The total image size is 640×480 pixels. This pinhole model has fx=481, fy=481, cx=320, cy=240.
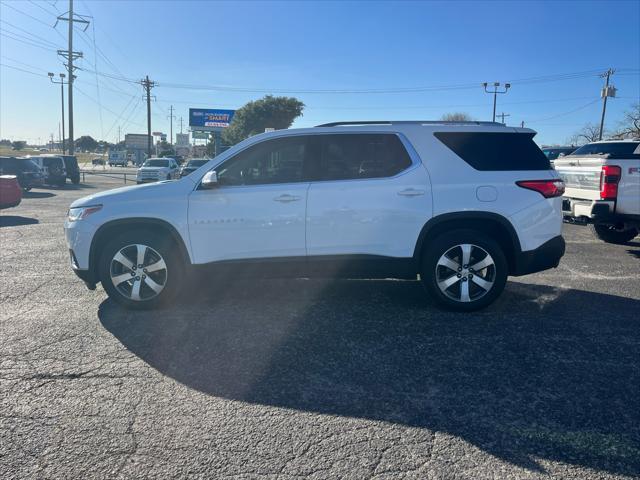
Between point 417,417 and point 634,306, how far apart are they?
3636 millimetres

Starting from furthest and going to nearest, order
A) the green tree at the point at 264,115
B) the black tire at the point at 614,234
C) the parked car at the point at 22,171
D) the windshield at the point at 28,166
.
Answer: the green tree at the point at 264,115 < the windshield at the point at 28,166 < the parked car at the point at 22,171 < the black tire at the point at 614,234

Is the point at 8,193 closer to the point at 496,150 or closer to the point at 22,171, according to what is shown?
the point at 22,171

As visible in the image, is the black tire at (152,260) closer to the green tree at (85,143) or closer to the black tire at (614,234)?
the black tire at (614,234)

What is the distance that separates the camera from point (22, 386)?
3430 millimetres

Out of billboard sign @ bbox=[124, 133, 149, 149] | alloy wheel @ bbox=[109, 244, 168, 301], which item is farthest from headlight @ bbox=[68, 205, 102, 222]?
billboard sign @ bbox=[124, 133, 149, 149]

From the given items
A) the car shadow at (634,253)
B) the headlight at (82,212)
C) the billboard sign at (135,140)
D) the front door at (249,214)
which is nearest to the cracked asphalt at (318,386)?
the front door at (249,214)

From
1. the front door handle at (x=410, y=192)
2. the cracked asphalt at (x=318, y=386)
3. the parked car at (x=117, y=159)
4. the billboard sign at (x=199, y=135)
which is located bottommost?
the cracked asphalt at (x=318, y=386)

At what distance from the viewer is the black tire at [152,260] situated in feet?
16.0

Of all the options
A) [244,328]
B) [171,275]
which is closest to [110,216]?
[171,275]

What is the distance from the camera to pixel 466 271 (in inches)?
193

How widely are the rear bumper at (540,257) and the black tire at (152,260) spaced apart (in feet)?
11.3

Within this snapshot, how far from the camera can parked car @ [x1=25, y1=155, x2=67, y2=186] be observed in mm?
26359

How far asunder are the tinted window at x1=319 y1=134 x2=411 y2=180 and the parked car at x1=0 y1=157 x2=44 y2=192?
2083cm

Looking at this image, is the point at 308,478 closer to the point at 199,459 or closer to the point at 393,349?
the point at 199,459
